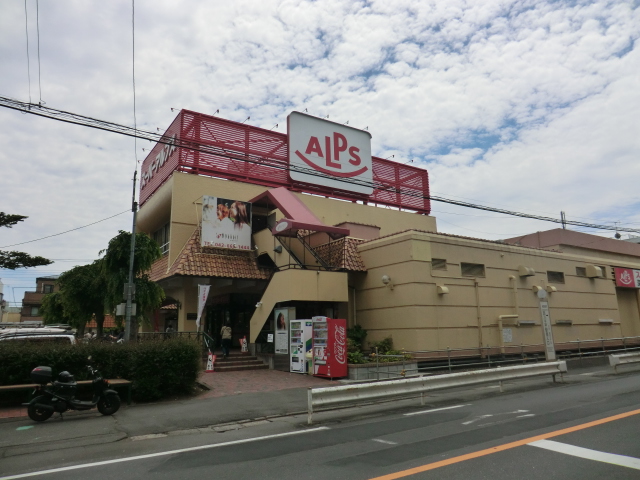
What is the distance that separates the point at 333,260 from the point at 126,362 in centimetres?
1025

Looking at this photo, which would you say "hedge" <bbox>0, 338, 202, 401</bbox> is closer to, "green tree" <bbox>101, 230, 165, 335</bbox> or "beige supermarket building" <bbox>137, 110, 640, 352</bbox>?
"green tree" <bbox>101, 230, 165, 335</bbox>

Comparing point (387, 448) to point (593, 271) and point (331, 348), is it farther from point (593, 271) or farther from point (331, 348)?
point (593, 271)

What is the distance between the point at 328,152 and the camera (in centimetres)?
2825

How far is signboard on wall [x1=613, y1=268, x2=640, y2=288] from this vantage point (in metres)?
25.8

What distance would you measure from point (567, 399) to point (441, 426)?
4448mm

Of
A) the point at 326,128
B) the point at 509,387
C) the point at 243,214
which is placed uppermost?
the point at 326,128

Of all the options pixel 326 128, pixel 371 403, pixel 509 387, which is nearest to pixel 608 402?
pixel 509 387

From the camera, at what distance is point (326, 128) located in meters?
28.5

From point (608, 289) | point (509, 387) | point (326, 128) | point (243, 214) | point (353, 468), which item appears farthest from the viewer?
point (326, 128)

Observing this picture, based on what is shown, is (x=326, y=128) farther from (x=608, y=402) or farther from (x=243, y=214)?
(x=608, y=402)

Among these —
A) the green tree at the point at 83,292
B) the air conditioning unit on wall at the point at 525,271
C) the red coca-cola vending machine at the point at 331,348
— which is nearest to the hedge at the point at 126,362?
the red coca-cola vending machine at the point at 331,348

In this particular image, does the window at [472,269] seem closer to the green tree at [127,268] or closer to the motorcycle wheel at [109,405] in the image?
the green tree at [127,268]

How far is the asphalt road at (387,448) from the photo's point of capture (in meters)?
5.75

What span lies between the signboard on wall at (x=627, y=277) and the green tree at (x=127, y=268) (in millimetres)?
24600
